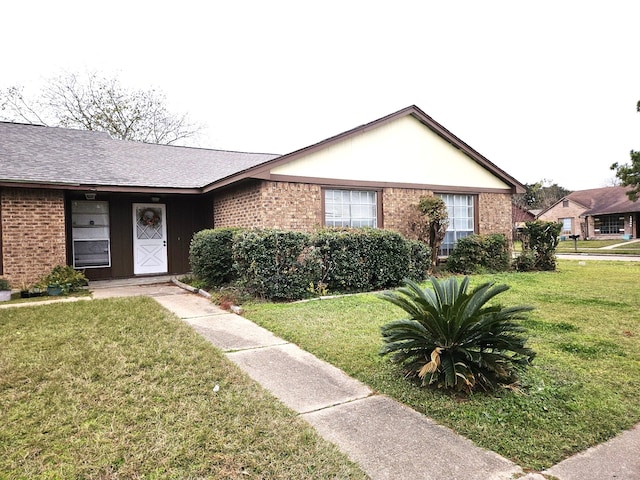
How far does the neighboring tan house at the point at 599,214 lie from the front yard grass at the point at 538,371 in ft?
109


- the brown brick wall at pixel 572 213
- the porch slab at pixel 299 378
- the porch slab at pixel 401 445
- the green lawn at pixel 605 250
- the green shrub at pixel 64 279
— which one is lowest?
the porch slab at pixel 401 445

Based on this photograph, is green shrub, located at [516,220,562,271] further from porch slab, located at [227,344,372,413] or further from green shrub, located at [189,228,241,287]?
porch slab, located at [227,344,372,413]

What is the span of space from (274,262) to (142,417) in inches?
179

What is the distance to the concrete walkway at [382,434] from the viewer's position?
2.26m

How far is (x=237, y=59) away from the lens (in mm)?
16375

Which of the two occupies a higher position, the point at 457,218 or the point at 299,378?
the point at 457,218

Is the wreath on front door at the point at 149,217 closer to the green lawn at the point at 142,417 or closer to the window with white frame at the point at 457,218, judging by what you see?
the green lawn at the point at 142,417

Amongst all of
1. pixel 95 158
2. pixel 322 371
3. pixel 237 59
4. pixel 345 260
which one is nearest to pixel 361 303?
pixel 345 260

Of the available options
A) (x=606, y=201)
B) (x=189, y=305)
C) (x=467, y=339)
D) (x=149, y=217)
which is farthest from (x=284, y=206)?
(x=606, y=201)

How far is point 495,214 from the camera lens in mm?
13320

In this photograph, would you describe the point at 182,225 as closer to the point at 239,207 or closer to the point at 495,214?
the point at 239,207

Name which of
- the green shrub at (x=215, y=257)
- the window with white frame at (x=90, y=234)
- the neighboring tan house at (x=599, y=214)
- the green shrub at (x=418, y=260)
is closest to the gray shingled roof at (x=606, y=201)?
the neighboring tan house at (x=599, y=214)

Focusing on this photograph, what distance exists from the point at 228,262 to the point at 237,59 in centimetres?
1123

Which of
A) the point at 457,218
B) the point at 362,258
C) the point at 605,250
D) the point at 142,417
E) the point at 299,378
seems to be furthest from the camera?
the point at 605,250
